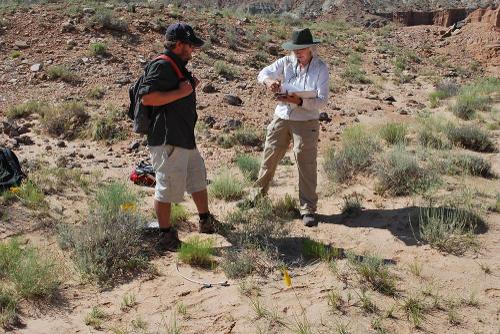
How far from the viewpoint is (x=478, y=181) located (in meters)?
5.72

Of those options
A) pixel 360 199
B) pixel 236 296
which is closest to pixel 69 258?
pixel 236 296

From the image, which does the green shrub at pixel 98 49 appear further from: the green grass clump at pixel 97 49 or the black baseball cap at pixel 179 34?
the black baseball cap at pixel 179 34

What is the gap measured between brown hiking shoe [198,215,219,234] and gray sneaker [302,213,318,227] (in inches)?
32.5

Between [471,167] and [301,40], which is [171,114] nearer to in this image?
[301,40]

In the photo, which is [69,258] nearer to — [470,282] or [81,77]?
[470,282]

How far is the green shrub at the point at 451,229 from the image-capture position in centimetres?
417

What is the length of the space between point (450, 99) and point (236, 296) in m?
9.88

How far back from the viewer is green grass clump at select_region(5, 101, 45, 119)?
8867 mm

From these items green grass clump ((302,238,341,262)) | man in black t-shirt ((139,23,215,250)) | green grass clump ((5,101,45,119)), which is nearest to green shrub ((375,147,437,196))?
green grass clump ((302,238,341,262))

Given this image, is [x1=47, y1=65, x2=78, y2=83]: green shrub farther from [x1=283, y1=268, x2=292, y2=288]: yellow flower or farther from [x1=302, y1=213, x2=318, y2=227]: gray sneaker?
[x1=283, y1=268, x2=292, y2=288]: yellow flower

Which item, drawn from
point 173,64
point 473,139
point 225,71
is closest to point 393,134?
point 473,139

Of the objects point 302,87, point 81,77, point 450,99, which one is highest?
point 302,87

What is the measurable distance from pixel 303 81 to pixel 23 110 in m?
6.07

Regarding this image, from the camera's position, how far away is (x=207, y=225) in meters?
4.63
